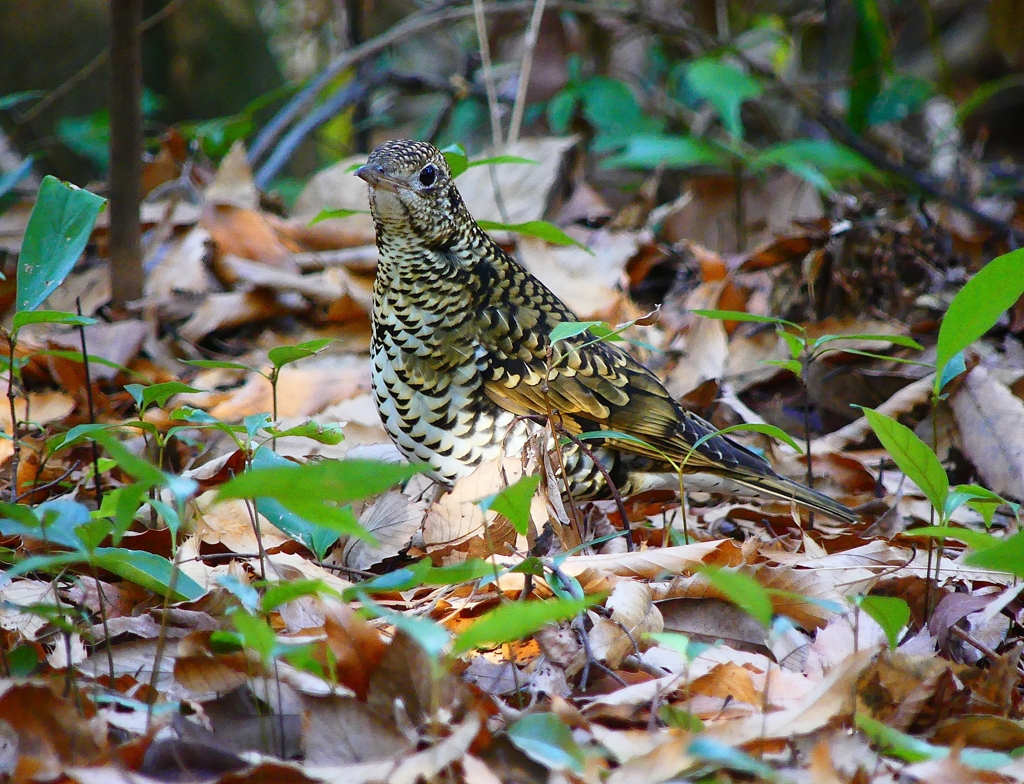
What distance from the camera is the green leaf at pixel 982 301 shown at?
2191mm

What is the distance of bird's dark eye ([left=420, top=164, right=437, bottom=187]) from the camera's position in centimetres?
327

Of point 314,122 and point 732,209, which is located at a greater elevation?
point 314,122

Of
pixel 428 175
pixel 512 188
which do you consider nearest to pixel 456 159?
pixel 428 175

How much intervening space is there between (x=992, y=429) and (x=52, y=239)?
317 centimetres

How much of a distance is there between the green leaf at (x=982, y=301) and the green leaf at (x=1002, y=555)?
1.54 ft

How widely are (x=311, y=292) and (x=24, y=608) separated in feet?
10.2

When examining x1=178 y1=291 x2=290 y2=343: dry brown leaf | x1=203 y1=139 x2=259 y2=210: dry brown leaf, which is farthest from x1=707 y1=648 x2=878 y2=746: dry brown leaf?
x1=203 y1=139 x2=259 y2=210: dry brown leaf

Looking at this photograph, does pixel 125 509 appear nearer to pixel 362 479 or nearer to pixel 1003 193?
pixel 362 479

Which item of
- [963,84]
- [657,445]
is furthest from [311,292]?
[963,84]

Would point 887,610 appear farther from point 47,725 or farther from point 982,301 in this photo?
point 47,725

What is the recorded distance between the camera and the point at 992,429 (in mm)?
3754

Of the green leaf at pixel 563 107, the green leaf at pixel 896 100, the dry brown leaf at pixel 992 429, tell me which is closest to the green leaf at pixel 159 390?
the dry brown leaf at pixel 992 429

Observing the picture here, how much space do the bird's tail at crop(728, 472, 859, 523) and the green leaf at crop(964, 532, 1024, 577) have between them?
145 cm

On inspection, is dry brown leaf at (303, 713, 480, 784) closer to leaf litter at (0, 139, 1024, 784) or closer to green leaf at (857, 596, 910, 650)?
leaf litter at (0, 139, 1024, 784)
